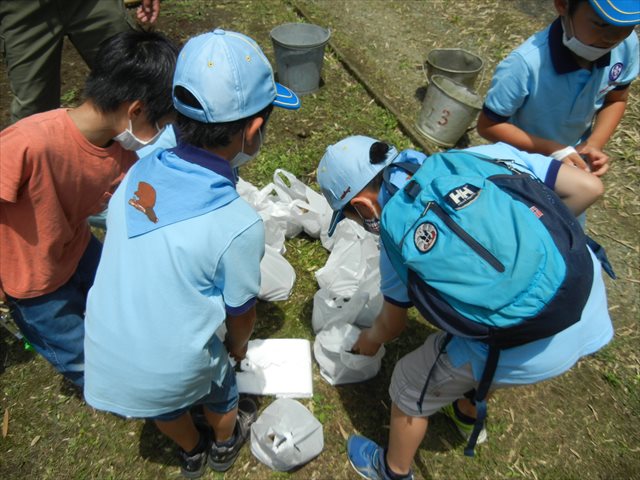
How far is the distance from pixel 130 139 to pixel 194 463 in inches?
66.4

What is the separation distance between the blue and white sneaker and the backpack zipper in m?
1.46

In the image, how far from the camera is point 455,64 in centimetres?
515

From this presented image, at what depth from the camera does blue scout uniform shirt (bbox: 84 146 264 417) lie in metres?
1.50

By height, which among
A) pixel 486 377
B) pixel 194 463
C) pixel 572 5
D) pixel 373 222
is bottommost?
pixel 194 463

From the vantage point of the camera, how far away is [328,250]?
3529mm

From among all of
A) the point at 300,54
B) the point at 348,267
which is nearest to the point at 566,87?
the point at 348,267

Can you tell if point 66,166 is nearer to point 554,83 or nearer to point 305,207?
point 305,207

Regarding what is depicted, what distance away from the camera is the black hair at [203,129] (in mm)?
1526

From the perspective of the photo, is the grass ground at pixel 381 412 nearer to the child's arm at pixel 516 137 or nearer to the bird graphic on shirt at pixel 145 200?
the child's arm at pixel 516 137

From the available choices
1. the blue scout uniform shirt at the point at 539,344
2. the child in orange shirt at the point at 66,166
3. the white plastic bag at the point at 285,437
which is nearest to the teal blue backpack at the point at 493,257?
the blue scout uniform shirt at the point at 539,344

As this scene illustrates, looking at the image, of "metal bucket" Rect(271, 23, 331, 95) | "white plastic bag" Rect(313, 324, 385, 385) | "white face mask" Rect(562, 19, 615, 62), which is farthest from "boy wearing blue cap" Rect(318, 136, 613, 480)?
"metal bucket" Rect(271, 23, 331, 95)

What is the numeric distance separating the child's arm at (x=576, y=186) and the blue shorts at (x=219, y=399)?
5.17ft

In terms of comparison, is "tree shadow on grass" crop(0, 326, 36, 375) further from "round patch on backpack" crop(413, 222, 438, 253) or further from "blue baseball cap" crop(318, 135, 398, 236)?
"round patch on backpack" crop(413, 222, 438, 253)

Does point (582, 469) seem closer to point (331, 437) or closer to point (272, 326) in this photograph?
point (331, 437)
